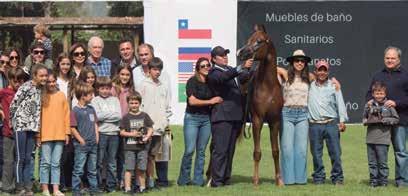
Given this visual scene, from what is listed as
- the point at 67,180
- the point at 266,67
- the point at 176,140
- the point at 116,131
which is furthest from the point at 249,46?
the point at 176,140

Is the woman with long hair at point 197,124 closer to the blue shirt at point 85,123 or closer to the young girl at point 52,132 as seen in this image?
the blue shirt at point 85,123

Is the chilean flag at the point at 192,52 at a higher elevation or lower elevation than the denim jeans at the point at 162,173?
higher

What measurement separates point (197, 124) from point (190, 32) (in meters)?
8.43

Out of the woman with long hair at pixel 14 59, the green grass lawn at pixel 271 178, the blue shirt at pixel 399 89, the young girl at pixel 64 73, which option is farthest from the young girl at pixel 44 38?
the blue shirt at pixel 399 89

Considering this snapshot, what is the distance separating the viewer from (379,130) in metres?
12.1

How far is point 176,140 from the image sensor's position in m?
18.3

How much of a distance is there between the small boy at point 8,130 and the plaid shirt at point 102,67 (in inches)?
40.6

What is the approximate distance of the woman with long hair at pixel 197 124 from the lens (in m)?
12.1

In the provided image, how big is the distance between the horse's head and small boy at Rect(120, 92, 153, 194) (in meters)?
1.54

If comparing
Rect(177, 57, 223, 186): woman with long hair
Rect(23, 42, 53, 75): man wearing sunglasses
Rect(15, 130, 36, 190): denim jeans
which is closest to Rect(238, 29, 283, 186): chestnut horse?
Rect(177, 57, 223, 186): woman with long hair

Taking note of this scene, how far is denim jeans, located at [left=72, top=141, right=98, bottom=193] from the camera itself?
1116cm

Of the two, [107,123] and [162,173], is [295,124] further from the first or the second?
[107,123]

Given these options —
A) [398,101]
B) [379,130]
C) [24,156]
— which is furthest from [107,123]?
[398,101]

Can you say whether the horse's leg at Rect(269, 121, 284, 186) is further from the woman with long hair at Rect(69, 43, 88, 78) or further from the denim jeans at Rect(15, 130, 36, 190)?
the denim jeans at Rect(15, 130, 36, 190)
